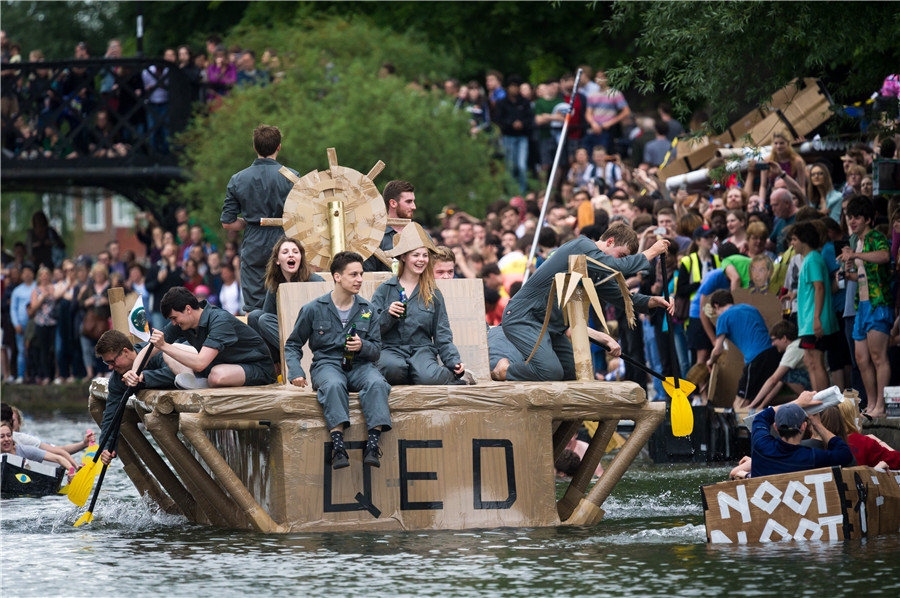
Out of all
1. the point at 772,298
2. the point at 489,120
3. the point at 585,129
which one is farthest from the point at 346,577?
the point at 489,120

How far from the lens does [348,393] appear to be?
10414mm

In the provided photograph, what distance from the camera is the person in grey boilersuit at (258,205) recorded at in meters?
12.5

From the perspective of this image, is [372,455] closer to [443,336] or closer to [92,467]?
[443,336]

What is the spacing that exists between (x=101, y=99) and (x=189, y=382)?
17020 mm

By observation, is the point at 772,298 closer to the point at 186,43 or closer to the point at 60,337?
the point at 60,337

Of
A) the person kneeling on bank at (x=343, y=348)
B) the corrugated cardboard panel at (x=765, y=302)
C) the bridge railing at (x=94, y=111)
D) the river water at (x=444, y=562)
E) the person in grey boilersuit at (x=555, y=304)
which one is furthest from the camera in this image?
the bridge railing at (x=94, y=111)

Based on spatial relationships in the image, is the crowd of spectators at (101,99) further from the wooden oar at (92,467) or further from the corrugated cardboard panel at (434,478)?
the corrugated cardboard panel at (434,478)

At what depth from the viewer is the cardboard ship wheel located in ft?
40.3

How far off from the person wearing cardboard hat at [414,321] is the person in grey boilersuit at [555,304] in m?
0.65

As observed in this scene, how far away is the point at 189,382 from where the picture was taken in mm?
10875

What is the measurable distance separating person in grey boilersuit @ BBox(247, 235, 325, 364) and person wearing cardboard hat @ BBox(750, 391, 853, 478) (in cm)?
355

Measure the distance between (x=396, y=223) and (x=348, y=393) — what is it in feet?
8.60

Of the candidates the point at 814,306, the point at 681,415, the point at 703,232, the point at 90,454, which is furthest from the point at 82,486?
the point at 703,232

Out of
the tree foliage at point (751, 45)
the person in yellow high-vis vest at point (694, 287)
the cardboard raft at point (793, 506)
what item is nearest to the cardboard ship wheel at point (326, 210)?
the tree foliage at point (751, 45)
